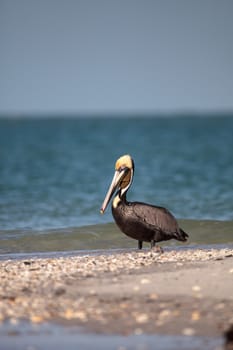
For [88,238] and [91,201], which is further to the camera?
[91,201]

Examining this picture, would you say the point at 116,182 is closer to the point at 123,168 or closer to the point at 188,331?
the point at 123,168

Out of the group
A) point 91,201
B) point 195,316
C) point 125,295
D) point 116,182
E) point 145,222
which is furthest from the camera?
point 91,201

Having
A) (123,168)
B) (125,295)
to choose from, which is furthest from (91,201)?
(125,295)

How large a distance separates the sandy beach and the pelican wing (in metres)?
1.18

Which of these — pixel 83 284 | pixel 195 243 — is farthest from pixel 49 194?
pixel 83 284

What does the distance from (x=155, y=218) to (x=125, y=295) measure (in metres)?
3.52

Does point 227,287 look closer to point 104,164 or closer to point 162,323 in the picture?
point 162,323

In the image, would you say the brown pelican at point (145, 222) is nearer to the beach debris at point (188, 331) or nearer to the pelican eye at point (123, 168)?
the pelican eye at point (123, 168)

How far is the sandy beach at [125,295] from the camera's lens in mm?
7383

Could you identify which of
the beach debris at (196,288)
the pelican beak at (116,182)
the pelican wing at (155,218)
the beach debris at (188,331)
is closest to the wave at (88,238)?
the pelican beak at (116,182)

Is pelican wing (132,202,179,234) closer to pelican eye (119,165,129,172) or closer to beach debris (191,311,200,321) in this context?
pelican eye (119,165,129,172)

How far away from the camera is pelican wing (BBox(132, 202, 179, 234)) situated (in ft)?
38.5

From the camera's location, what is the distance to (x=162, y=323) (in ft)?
24.1

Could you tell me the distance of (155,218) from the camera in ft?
38.6
